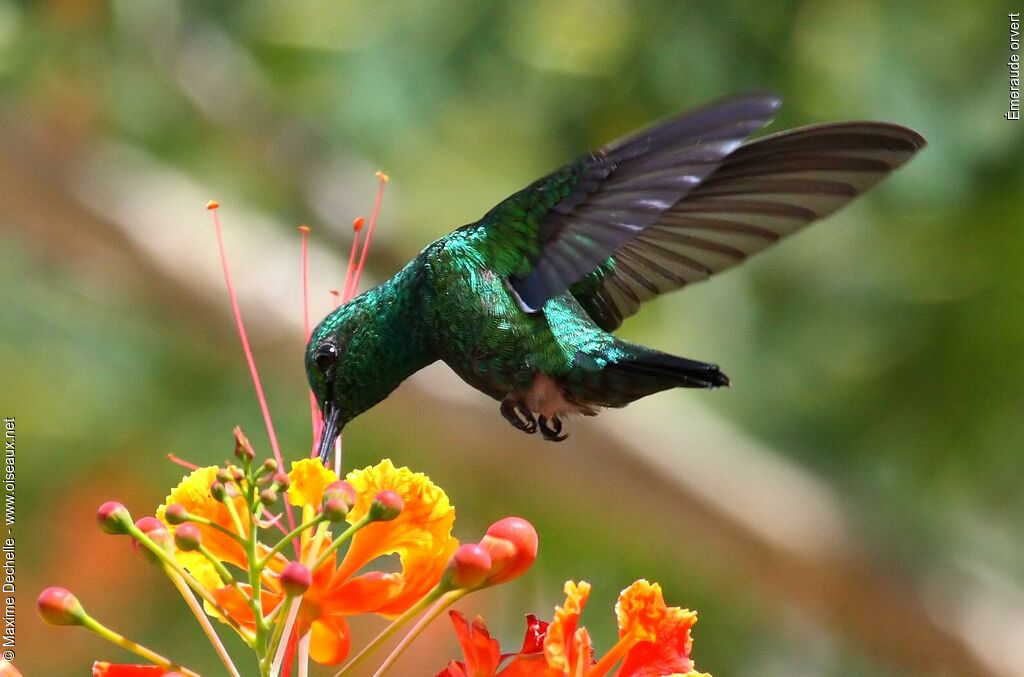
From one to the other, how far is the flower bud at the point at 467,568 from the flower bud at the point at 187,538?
316 millimetres

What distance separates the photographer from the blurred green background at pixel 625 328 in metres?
4.13

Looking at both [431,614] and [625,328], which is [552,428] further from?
[625,328]

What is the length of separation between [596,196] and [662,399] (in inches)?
102

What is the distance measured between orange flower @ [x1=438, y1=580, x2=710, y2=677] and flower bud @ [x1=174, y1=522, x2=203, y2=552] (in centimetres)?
36

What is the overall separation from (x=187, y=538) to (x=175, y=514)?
1.7 inches

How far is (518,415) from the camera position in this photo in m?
2.36

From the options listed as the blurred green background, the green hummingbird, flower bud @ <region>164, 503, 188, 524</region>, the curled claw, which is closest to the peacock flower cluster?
flower bud @ <region>164, 503, 188, 524</region>

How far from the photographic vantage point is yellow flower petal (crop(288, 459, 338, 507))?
1797 millimetres

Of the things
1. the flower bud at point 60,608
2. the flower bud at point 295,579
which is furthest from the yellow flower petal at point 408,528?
the flower bud at point 60,608

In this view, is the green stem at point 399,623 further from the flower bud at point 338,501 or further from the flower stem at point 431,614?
the flower bud at point 338,501

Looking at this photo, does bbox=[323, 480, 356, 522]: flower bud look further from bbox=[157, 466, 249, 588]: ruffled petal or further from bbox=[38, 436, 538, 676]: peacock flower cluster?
bbox=[157, 466, 249, 588]: ruffled petal

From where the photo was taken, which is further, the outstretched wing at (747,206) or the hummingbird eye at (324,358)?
the hummingbird eye at (324,358)

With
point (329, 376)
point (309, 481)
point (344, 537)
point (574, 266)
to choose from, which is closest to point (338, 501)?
point (344, 537)

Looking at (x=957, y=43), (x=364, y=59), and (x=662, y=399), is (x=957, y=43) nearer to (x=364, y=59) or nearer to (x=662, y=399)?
(x=662, y=399)
